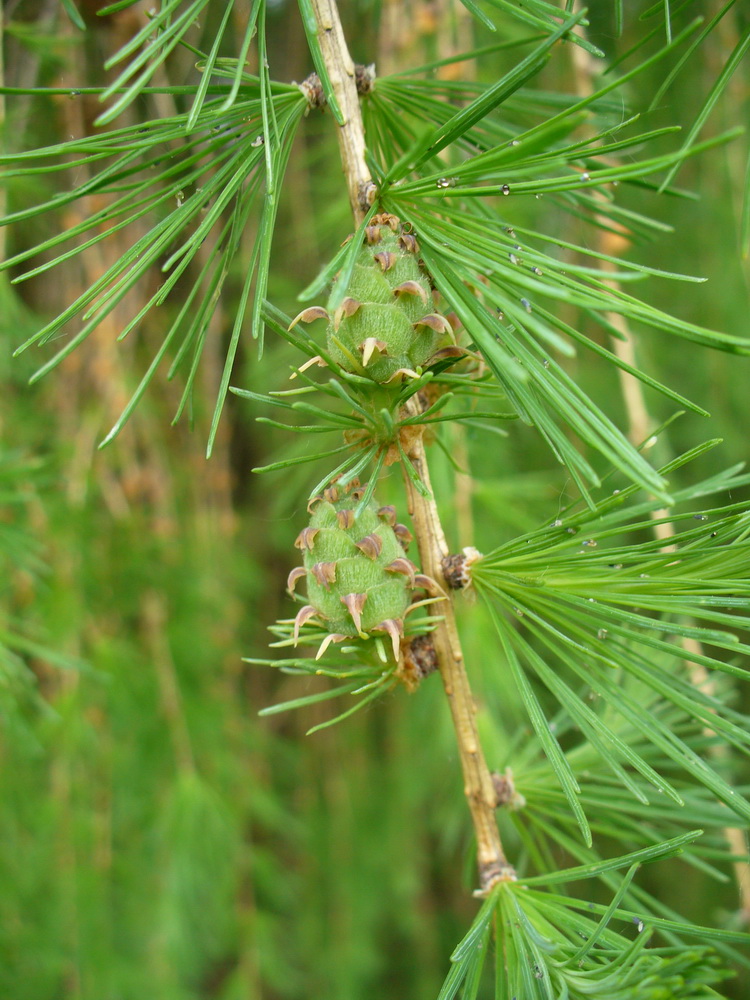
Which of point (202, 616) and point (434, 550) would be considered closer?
point (434, 550)

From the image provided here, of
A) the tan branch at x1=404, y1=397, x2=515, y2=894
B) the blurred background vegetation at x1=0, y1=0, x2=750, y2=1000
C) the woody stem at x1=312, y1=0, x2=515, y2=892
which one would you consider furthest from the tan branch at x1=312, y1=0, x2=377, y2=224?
the blurred background vegetation at x1=0, y1=0, x2=750, y2=1000

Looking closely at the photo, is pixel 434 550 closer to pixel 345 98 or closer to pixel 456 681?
pixel 456 681

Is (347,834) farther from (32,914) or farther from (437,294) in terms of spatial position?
(437,294)

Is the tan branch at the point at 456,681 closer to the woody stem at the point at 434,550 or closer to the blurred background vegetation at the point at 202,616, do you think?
the woody stem at the point at 434,550

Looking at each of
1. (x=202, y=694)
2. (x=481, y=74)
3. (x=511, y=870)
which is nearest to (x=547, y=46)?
(x=511, y=870)

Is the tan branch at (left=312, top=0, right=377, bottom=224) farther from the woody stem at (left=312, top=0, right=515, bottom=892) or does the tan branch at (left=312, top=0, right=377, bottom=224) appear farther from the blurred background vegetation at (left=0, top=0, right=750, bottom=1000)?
the blurred background vegetation at (left=0, top=0, right=750, bottom=1000)

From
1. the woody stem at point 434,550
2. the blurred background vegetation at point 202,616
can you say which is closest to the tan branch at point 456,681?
the woody stem at point 434,550

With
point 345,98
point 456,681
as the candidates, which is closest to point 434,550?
point 456,681
